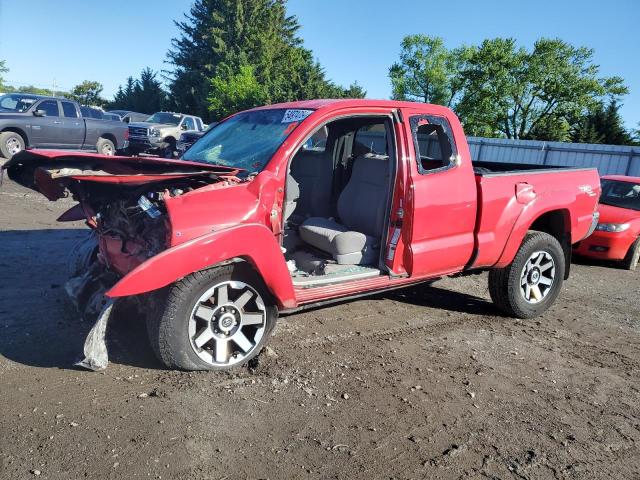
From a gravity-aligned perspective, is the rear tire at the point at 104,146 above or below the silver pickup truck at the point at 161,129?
below

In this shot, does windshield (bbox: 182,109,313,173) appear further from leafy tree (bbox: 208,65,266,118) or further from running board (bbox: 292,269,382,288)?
leafy tree (bbox: 208,65,266,118)

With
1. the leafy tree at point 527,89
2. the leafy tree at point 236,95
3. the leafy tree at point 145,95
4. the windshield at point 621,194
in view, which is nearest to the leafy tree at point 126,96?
the leafy tree at point 145,95

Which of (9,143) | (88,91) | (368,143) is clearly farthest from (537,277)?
(88,91)

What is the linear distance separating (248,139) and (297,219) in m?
0.95

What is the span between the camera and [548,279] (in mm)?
5422

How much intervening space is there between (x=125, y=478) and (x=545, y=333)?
13.1 feet

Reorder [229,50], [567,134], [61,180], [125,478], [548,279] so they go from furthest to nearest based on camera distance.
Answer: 1. [229,50]
2. [567,134]
3. [548,279]
4. [61,180]
5. [125,478]

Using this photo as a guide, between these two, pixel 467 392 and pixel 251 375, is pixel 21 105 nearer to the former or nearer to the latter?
pixel 251 375

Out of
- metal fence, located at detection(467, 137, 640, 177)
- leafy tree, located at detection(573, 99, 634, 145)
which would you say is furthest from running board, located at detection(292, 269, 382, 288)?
leafy tree, located at detection(573, 99, 634, 145)

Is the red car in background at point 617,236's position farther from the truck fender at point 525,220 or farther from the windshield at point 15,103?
the windshield at point 15,103

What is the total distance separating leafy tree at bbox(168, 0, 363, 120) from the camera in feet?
155

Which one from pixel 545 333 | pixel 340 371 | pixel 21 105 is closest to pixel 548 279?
pixel 545 333

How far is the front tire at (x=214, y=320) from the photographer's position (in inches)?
133

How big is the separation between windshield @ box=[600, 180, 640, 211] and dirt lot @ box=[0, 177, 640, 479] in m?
4.20
